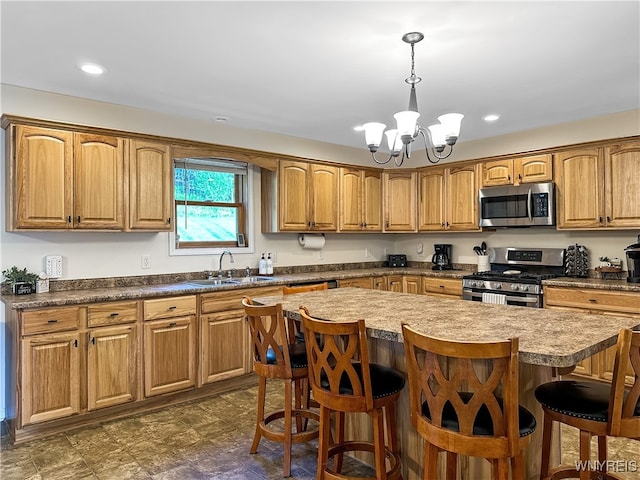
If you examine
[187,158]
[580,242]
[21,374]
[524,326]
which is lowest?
[21,374]

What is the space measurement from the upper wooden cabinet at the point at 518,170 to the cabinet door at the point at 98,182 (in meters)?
3.85

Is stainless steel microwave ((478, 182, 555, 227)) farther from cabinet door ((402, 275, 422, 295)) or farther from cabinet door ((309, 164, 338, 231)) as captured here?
cabinet door ((309, 164, 338, 231))

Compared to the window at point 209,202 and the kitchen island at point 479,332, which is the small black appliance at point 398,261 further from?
the kitchen island at point 479,332

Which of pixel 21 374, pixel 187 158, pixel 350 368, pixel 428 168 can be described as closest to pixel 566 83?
pixel 428 168

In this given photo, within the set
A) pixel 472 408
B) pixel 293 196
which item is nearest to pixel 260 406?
pixel 472 408

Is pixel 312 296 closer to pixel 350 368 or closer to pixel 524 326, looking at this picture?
pixel 350 368

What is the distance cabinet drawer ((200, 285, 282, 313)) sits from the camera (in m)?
3.78

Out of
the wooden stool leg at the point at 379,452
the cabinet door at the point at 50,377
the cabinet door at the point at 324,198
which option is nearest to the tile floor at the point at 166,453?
the cabinet door at the point at 50,377

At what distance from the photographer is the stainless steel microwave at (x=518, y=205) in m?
4.48

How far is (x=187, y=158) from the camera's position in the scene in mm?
4254

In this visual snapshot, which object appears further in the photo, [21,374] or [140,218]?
[140,218]

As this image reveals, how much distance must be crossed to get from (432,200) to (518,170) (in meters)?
1.11

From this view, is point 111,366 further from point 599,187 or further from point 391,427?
point 599,187

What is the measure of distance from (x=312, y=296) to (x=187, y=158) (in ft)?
6.81
